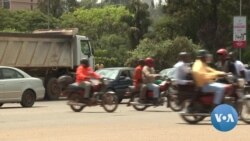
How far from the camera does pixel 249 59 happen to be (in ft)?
189

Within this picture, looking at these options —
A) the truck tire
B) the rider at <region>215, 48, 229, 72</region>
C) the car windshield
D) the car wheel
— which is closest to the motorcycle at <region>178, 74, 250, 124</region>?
the rider at <region>215, 48, 229, 72</region>

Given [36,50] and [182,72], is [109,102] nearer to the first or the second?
[182,72]

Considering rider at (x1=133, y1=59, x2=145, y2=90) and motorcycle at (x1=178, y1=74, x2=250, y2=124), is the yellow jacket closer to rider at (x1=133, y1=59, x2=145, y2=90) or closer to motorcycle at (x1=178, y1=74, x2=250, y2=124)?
motorcycle at (x1=178, y1=74, x2=250, y2=124)

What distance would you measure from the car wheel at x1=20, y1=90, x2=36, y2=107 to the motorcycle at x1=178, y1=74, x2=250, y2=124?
32.3 ft

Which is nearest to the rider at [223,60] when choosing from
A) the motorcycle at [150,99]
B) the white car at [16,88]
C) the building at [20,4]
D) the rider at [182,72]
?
the rider at [182,72]

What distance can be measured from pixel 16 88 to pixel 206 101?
34.8 ft

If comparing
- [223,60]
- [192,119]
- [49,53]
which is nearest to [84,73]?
[223,60]

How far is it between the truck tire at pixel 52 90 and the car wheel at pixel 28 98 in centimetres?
820

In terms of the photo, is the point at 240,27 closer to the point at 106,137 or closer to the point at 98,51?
the point at 106,137

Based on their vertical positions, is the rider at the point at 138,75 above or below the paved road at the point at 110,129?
above

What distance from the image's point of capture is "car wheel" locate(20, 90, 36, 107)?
78.2 ft

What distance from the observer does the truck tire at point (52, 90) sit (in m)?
32.5

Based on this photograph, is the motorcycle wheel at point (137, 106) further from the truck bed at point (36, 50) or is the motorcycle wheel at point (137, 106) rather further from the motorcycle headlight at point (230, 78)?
the truck bed at point (36, 50)

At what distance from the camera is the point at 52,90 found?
32.6 metres
